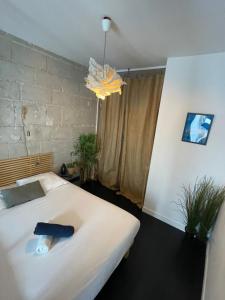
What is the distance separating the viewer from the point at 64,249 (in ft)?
4.13

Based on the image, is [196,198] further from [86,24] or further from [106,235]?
[86,24]

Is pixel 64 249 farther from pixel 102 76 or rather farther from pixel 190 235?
pixel 190 235

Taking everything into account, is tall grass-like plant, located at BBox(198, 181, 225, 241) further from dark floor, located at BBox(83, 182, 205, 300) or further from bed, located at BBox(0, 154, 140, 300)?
bed, located at BBox(0, 154, 140, 300)

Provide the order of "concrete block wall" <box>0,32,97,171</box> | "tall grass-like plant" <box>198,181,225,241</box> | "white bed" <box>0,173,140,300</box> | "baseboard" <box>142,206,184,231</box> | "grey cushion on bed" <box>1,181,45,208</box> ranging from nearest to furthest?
"white bed" <box>0,173,140,300</box>
"grey cushion on bed" <box>1,181,45,208</box>
"tall grass-like plant" <box>198,181,225,241</box>
"concrete block wall" <box>0,32,97,171</box>
"baseboard" <box>142,206,184,231</box>

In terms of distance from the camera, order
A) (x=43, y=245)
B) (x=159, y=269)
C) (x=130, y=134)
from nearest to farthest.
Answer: (x=43, y=245), (x=159, y=269), (x=130, y=134)

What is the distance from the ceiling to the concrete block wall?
241mm

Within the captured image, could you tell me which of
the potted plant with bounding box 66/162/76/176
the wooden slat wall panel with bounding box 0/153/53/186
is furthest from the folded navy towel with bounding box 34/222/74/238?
the potted plant with bounding box 66/162/76/176

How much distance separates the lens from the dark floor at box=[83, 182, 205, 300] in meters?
1.46

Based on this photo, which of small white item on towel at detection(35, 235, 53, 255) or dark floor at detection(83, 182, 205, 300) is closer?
small white item on towel at detection(35, 235, 53, 255)

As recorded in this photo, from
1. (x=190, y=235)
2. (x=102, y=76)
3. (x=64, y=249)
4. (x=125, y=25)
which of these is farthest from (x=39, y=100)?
(x=190, y=235)

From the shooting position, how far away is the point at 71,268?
3.63 feet

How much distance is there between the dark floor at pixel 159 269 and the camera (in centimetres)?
146

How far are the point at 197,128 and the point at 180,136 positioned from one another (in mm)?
253

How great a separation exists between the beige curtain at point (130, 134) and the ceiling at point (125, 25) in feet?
2.04
